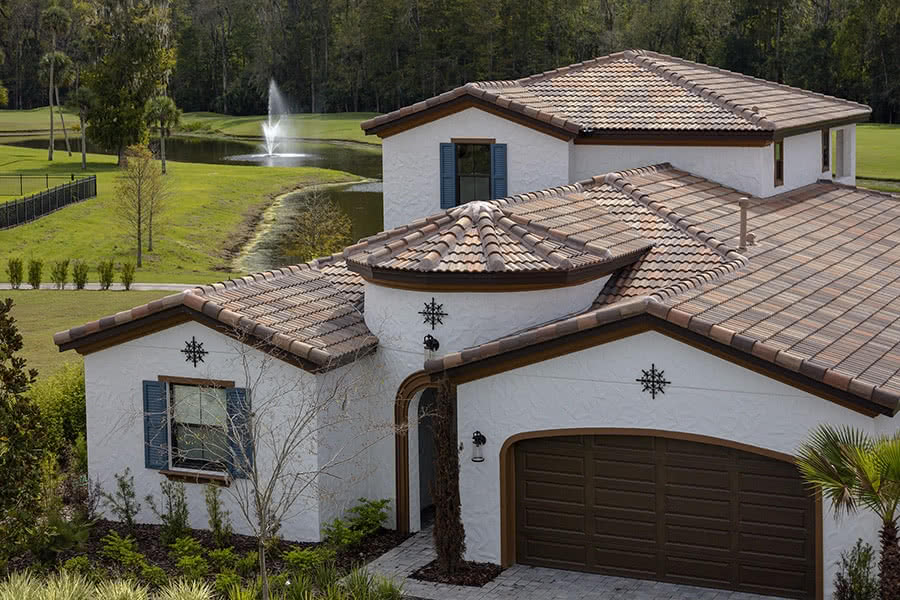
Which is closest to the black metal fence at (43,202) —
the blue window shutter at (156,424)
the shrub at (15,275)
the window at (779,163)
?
the shrub at (15,275)

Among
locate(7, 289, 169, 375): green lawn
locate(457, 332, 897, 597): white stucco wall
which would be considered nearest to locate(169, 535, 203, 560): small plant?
locate(457, 332, 897, 597): white stucco wall

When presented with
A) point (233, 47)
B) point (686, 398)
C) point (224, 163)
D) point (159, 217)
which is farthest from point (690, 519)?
point (233, 47)

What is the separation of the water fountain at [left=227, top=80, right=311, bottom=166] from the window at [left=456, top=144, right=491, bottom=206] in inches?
2613

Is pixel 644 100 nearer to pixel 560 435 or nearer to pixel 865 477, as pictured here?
pixel 560 435

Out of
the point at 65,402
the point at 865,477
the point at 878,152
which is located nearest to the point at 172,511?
the point at 65,402

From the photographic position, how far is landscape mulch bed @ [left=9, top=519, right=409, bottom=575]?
1789cm

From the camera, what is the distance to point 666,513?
17.0 metres

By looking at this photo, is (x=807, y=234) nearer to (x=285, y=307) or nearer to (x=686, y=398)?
(x=686, y=398)

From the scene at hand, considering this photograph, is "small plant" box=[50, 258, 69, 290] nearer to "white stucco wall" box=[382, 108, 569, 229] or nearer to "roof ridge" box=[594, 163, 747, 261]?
"white stucco wall" box=[382, 108, 569, 229]

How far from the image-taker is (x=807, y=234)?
23297 millimetres

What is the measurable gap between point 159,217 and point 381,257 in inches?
1622

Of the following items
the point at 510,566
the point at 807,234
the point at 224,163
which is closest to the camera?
the point at 510,566

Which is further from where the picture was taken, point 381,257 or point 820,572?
point 381,257

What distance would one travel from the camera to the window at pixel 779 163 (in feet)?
86.2
